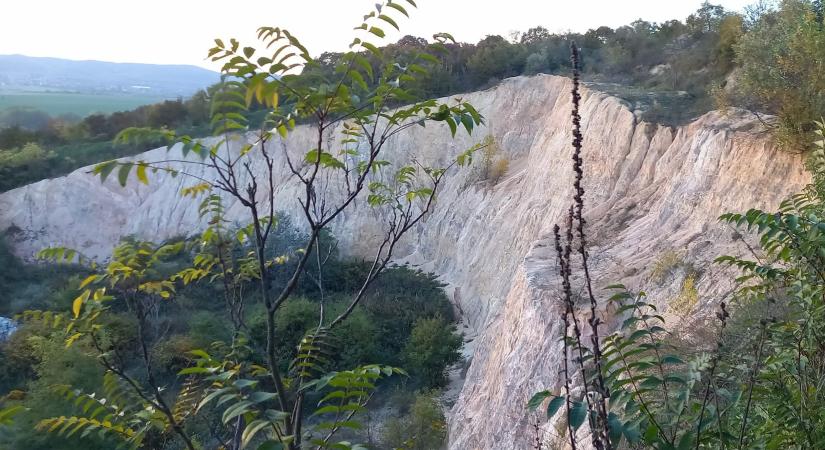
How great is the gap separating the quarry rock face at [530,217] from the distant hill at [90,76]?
81316 millimetres

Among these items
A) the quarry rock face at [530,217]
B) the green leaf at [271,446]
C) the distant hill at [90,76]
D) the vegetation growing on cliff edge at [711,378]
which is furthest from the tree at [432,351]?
the distant hill at [90,76]

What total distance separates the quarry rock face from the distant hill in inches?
3201

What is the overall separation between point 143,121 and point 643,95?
30515mm

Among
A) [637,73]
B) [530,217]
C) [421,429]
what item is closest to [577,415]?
[421,429]

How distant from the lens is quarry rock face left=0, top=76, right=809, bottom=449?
30.2ft

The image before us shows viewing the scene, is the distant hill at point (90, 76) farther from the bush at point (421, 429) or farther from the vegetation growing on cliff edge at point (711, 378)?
the vegetation growing on cliff edge at point (711, 378)

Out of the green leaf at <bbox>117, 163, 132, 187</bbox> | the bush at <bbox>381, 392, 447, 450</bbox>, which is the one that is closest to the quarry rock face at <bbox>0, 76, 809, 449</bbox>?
the green leaf at <bbox>117, 163, 132, 187</bbox>

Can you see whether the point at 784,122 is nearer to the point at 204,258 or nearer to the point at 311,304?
the point at 204,258

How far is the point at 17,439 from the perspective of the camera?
930 cm

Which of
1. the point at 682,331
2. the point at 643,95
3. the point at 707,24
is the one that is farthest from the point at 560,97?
the point at 682,331

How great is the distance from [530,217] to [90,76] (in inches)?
6172

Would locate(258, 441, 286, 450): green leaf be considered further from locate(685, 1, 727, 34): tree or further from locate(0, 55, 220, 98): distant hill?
locate(0, 55, 220, 98): distant hill

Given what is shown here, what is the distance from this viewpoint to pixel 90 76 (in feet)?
478

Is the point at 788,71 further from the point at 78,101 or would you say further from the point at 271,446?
the point at 78,101
